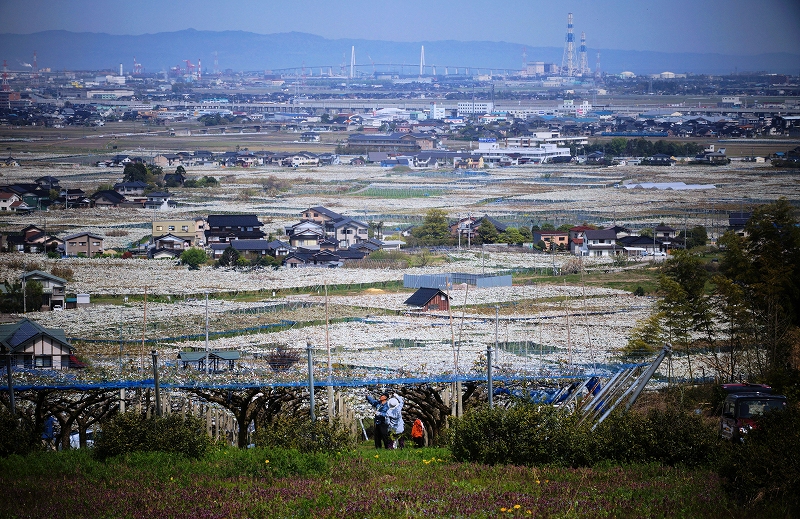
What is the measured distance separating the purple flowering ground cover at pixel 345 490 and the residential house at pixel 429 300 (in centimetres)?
568

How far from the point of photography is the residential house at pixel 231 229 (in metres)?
13.6

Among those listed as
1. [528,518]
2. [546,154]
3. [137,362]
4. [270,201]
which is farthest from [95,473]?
[546,154]

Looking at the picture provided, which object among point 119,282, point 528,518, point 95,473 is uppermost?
point 528,518

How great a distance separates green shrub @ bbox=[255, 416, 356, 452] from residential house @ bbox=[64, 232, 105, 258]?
949 centimetres

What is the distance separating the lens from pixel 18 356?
6.36 meters

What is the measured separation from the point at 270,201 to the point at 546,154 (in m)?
12.2

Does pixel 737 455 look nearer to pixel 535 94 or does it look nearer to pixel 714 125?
pixel 714 125

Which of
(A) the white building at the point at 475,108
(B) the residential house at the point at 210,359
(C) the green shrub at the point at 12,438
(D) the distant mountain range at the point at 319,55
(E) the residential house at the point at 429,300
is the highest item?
(D) the distant mountain range at the point at 319,55

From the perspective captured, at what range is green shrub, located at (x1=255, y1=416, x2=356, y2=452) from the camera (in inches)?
146

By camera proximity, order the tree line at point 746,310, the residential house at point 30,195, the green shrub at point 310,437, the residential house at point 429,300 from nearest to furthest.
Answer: the green shrub at point 310,437 → the tree line at point 746,310 → the residential house at point 429,300 → the residential house at point 30,195

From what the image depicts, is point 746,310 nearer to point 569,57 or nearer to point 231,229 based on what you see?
point 231,229

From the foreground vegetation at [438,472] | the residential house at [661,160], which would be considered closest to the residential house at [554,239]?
the foreground vegetation at [438,472]

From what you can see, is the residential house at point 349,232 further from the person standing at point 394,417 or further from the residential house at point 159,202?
the person standing at point 394,417

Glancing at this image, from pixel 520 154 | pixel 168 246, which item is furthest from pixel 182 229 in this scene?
pixel 520 154
